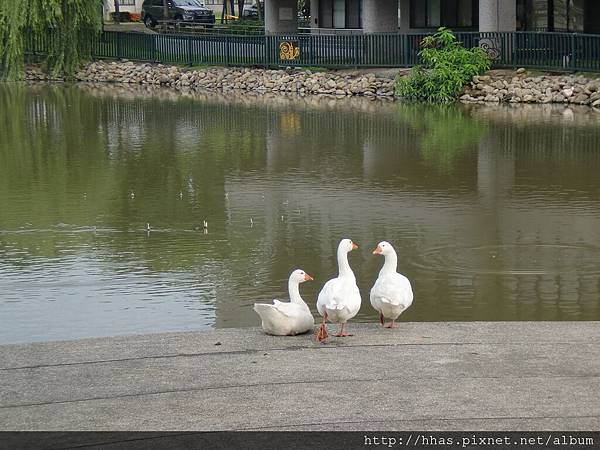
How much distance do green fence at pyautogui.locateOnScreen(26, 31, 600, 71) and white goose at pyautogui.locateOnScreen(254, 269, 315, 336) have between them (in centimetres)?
2512

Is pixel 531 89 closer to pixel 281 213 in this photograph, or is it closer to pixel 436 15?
pixel 436 15

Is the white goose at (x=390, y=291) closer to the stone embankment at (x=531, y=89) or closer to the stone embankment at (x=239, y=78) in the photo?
the stone embankment at (x=531, y=89)

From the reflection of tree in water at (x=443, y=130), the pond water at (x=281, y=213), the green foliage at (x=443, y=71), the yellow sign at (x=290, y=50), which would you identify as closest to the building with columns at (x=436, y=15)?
the green foliage at (x=443, y=71)

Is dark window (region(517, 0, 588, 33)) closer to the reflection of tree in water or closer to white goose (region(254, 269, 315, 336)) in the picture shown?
the reflection of tree in water

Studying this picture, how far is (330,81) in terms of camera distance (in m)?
39.9

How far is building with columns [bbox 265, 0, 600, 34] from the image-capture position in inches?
1492

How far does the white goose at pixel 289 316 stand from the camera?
34.4 feet

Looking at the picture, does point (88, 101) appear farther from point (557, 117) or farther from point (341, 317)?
point (341, 317)

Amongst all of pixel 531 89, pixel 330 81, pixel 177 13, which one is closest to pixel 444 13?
pixel 330 81

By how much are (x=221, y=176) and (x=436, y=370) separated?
1374cm

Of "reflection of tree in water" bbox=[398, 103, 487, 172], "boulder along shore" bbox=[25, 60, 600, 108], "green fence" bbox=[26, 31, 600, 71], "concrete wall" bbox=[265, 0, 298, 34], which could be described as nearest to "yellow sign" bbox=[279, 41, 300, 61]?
"green fence" bbox=[26, 31, 600, 71]

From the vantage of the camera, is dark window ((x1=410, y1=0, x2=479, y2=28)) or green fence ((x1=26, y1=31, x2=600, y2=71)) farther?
dark window ((x1=410, y1=0, x2=479, y2=28))

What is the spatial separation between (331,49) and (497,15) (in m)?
6.18

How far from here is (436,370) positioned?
30.9 feet
